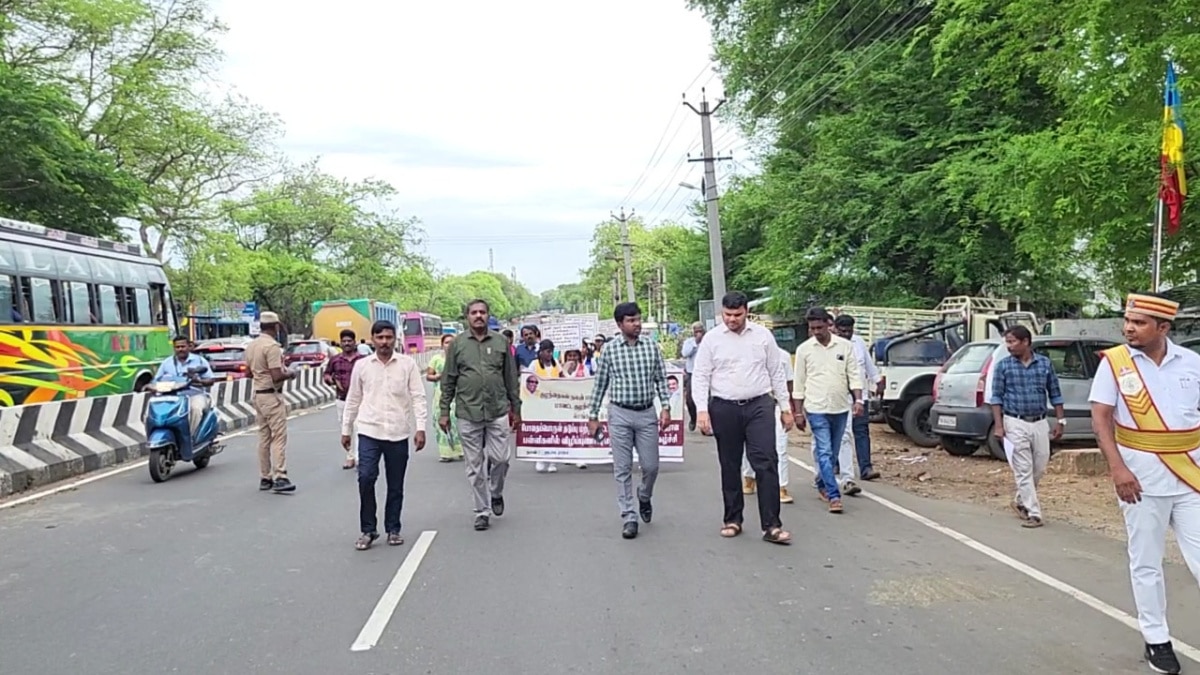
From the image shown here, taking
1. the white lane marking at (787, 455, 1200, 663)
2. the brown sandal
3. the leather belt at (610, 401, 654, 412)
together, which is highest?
the leather belt at (610, 401, 654, 412)

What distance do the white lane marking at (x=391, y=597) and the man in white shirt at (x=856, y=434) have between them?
390cm

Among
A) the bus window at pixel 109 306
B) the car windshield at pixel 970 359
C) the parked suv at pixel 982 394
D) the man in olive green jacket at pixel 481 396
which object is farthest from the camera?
the bus window at pixel 109 306

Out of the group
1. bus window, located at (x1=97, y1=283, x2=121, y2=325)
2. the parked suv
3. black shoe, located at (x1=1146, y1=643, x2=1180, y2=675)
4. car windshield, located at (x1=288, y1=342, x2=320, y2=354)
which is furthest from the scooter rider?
car windshield, located at (x1=288, y1=342, x2=320, y2=354)

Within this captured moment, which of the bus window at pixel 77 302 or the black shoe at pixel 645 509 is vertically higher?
the bus window at pixel 77 302

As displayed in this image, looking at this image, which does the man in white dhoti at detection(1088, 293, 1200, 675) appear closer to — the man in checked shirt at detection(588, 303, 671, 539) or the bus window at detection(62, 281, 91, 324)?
the man in checked shirt at detection(588, 303, 671, 539)

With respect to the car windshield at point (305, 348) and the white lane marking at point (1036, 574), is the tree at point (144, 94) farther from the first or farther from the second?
the white lane marking at point (1036, 574)

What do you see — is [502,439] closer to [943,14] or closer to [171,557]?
[171,557]

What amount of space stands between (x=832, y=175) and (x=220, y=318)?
44304 millimetres

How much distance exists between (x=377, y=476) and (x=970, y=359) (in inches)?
319

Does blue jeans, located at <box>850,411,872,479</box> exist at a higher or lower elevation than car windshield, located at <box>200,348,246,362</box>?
lower

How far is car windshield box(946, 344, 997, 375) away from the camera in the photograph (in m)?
11.8

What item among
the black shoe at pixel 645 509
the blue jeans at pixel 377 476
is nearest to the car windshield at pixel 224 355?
the blue jeans at pixel 377 476

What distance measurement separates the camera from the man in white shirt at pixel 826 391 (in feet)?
27.6

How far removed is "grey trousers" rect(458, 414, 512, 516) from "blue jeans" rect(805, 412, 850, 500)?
9.11 ft
